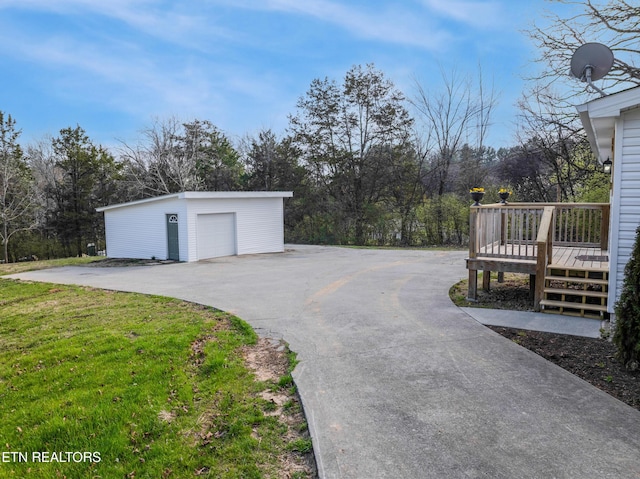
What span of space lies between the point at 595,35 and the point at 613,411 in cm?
1062

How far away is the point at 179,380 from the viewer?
347cm

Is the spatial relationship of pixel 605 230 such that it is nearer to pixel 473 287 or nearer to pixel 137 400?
pixel 473 287

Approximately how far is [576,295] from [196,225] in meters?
11.3

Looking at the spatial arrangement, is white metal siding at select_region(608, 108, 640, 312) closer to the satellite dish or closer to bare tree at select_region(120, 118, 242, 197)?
the satellite dish

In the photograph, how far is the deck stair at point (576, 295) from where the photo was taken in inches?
208


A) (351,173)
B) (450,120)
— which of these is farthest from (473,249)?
(450,120)

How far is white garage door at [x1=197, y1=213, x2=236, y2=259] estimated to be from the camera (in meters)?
13.8

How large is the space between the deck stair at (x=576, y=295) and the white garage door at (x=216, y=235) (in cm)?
1093

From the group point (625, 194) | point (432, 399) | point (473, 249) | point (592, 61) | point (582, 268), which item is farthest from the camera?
point (473, 249)

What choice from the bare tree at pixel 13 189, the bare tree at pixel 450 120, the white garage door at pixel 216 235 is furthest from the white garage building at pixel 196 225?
the bare tree at pixel 450 120

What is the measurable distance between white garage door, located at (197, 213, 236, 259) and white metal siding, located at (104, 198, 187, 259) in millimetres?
624

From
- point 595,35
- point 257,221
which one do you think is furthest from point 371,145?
point 595,35

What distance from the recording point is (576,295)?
541 cm

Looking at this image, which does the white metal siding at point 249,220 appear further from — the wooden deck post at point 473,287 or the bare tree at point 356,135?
the wooden deck post at point 473,287
